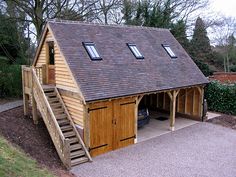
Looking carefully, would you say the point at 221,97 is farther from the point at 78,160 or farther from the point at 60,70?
the point at 78,160

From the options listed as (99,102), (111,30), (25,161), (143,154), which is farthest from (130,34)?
(25,161)

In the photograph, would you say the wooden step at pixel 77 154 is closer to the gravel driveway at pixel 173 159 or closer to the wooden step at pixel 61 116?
the gravel driveway at pixel 173 159

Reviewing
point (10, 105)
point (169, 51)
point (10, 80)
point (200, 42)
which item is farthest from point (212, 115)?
point (200, 42)

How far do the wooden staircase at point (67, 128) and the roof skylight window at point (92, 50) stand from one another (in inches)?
88.0

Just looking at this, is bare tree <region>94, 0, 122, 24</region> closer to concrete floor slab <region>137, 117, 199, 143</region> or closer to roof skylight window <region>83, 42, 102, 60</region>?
roof skylight window <region>83, 42, 102, 60</region>

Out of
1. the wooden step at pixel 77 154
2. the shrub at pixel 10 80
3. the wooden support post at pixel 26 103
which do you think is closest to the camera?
the wooden step at pixel 77 154

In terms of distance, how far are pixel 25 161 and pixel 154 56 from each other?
8535 mm

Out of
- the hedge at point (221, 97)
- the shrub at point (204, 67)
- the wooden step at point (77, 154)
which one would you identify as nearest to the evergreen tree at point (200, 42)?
the shrub at point (204, 67)

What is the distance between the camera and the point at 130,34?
47.1 ft

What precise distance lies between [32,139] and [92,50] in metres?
4.48

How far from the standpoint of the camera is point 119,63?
39.3 feet

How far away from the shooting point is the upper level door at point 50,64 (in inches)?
489

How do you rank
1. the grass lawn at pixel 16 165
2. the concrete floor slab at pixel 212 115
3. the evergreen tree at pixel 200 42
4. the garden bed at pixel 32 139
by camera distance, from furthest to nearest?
1. the evergreen tree at pixel 200 42
2. the concrete floor slab at pixel 212 115
3. the garden bed at pixel 32 139
4. the grass lawn at pixel 16 165

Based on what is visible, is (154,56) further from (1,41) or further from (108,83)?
(1,41)
